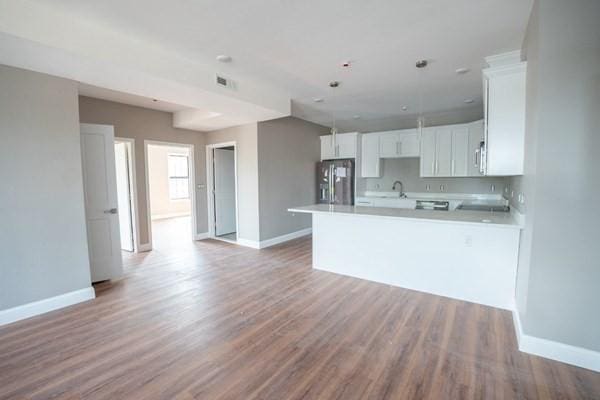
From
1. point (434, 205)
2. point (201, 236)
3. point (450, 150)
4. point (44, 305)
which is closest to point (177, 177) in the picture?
point (201, 236)

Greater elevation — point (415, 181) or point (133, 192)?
point (415, 181)

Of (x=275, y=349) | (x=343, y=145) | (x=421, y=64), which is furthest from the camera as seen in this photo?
(x=343, y=145)

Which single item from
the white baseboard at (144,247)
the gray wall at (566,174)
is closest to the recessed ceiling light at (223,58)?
the gray wall at (566,174)

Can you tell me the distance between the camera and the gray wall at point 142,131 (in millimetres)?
4660

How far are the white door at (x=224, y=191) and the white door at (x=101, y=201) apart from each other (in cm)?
266

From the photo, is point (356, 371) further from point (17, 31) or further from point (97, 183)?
point (97, 183)

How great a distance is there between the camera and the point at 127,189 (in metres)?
5.17

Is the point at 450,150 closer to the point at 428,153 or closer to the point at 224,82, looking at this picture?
the point at 428,153

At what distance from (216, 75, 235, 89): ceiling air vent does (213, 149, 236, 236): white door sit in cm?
298

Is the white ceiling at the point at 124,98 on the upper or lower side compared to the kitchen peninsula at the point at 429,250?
upper

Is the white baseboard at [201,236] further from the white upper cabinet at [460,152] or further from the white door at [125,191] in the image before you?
the white upper cabinet at [460,152]

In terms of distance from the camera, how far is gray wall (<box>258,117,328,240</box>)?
17.9ft

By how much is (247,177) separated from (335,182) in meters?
2.16

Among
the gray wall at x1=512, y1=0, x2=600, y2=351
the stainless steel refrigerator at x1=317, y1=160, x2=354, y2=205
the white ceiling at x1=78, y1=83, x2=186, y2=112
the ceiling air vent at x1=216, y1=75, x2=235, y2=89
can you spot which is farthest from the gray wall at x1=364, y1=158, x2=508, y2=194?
the white ceiling at x1=78, y1=83, x2=186, y2=112
